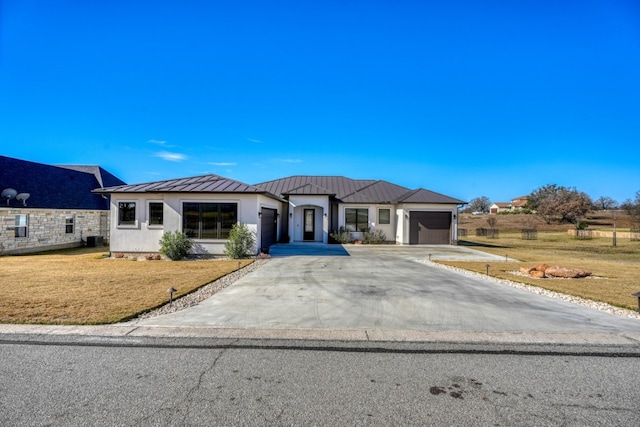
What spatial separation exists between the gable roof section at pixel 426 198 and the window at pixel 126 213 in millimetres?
15776

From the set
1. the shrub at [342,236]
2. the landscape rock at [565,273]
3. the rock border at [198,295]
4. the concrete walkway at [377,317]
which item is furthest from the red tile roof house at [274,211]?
the landscape rock at [565,273]

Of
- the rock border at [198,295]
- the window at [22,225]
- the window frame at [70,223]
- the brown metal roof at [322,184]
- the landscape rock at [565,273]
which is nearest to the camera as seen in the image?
the rock border at [198,295]

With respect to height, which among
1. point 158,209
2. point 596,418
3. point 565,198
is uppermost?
point 565,198

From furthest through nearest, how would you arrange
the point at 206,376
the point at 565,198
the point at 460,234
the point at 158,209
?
the point at 565,198 → the point at 460,234 → the point at 158,209 → the point at 206,376

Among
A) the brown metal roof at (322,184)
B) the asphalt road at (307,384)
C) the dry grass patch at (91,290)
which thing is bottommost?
the asphalt road at (307,384)

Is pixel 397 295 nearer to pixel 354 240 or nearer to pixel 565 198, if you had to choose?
pixel 354 240

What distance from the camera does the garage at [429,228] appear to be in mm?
21781

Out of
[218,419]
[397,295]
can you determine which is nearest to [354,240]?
[397,295]

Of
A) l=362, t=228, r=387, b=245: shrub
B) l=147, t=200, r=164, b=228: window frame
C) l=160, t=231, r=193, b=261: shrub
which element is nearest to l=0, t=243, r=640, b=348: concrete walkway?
l=160, t=231, r=193, b=261: shrub

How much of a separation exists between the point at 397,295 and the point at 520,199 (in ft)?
396

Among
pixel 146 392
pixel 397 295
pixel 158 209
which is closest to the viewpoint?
pixel 146 392

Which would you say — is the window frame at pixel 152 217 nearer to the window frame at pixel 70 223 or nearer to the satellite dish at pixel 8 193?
the satellite dish at pixel 8 193

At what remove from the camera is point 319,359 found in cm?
409

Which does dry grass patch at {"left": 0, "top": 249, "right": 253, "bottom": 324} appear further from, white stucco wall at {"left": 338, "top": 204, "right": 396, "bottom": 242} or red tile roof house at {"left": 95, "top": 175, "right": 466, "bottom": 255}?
white stucco wall at {"left": 338, "top": 204, "right": 396, "bottom": 242}
